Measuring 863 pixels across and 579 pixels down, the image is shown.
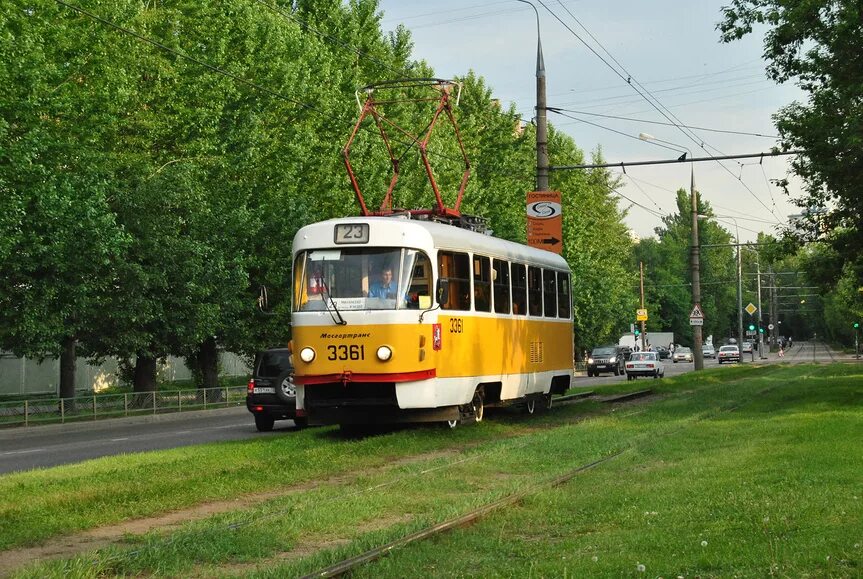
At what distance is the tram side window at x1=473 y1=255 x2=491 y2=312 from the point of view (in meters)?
21.6

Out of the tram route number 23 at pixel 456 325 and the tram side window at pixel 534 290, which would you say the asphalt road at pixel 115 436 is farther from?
the tram side window at pixel 534 290

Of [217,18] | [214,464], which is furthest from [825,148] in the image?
[217,18]

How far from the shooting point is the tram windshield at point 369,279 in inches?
768

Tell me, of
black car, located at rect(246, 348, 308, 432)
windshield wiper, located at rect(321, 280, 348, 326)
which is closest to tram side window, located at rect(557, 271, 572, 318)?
black car, located at rect(246, 348, 308, 432)

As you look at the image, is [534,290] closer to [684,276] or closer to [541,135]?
[541,135]

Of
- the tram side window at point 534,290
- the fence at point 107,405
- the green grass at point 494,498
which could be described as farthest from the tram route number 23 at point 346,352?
the fence at point 107,405

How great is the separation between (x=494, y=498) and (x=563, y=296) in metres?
16.2

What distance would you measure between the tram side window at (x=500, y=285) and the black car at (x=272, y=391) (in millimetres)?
4760

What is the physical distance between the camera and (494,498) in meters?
12.1

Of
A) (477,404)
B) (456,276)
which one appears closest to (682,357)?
(477,404)

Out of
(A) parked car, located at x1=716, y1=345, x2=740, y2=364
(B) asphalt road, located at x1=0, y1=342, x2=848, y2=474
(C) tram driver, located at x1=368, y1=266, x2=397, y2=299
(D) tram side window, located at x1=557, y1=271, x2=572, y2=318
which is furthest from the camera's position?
(A) parked car, located at x1=716, y1=345, x2=740, y2=364

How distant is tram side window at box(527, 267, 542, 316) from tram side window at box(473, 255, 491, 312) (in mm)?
2734

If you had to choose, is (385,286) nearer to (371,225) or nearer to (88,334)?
(371,225)

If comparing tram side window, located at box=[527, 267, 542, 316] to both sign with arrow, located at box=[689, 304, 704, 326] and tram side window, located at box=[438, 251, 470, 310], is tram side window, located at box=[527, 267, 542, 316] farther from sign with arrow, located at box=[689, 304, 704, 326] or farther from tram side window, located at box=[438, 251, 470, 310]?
sign with arrow, located at box=[689, 304, 704, 326]
